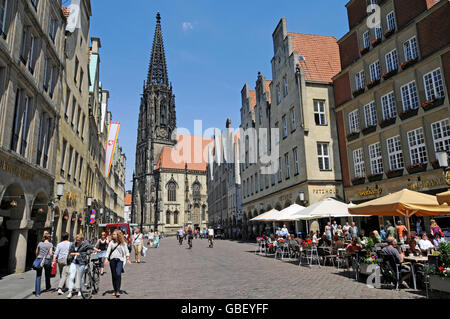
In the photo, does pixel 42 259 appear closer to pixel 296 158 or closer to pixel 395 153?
pixel 395 153

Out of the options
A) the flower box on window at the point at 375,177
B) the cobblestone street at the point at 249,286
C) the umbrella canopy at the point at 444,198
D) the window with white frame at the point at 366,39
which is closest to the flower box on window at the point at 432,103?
the flower box on window at the point at 375,177

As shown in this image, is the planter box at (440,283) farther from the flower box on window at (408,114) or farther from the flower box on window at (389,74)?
the flower box on window at (389,74)

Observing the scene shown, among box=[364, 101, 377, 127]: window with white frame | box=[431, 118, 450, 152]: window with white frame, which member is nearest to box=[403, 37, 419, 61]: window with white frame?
box=[364, 101, 377, 127]: window with white frame

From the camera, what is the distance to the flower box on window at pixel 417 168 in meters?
16.5

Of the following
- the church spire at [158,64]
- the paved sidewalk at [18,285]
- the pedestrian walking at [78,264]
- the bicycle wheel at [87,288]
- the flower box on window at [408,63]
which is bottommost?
the paved sidewalk at [18,285]

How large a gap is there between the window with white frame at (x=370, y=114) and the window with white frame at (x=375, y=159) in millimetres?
1489

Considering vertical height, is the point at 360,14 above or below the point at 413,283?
above

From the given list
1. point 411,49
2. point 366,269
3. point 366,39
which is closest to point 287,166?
point 366,39

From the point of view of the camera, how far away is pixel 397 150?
1872 centimetres

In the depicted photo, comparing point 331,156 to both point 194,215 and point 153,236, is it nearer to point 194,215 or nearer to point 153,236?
point 153,236

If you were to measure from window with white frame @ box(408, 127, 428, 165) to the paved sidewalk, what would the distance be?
17.6 metres

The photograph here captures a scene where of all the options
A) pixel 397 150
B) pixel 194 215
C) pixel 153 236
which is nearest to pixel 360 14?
pixel 397 150

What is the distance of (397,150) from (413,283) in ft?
36.8

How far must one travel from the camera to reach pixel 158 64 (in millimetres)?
108500
